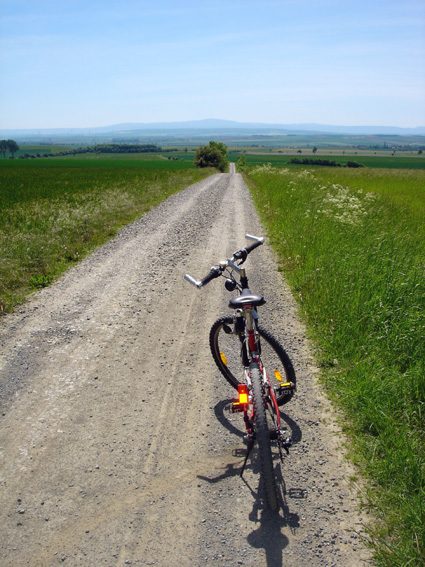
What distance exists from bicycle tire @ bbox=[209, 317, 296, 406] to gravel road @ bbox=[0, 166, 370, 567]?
0.23 metres

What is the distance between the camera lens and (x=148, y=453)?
390 centimetres

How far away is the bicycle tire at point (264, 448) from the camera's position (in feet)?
9.96

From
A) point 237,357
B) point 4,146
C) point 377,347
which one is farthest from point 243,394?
point 4,146

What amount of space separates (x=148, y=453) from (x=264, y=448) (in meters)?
1.41

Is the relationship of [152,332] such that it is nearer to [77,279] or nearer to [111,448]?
[111,448]

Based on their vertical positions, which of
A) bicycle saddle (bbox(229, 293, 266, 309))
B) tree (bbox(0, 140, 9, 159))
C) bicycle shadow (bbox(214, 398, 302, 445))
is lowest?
bicycle shadow (bbox(214, 398, 302, 445))

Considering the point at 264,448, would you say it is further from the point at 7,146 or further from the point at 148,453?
the point at 7,146

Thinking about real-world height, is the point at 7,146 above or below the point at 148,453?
above

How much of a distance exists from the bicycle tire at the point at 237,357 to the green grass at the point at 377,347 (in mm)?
650

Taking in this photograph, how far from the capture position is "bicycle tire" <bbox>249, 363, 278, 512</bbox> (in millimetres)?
3037

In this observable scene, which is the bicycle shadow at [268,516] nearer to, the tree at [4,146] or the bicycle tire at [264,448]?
the bicycle tire at [264,448]

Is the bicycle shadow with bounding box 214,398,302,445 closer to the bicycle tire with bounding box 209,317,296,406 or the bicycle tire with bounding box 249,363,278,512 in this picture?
the bicycle tire with bounding box 209,317,296,406

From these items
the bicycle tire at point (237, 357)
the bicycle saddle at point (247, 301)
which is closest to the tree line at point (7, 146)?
the bicycle tire at point (237, 357)

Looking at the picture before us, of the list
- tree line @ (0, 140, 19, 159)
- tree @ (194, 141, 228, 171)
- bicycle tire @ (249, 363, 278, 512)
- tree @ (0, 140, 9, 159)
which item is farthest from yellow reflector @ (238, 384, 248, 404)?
tree @ (0, 140, 9, 159)
